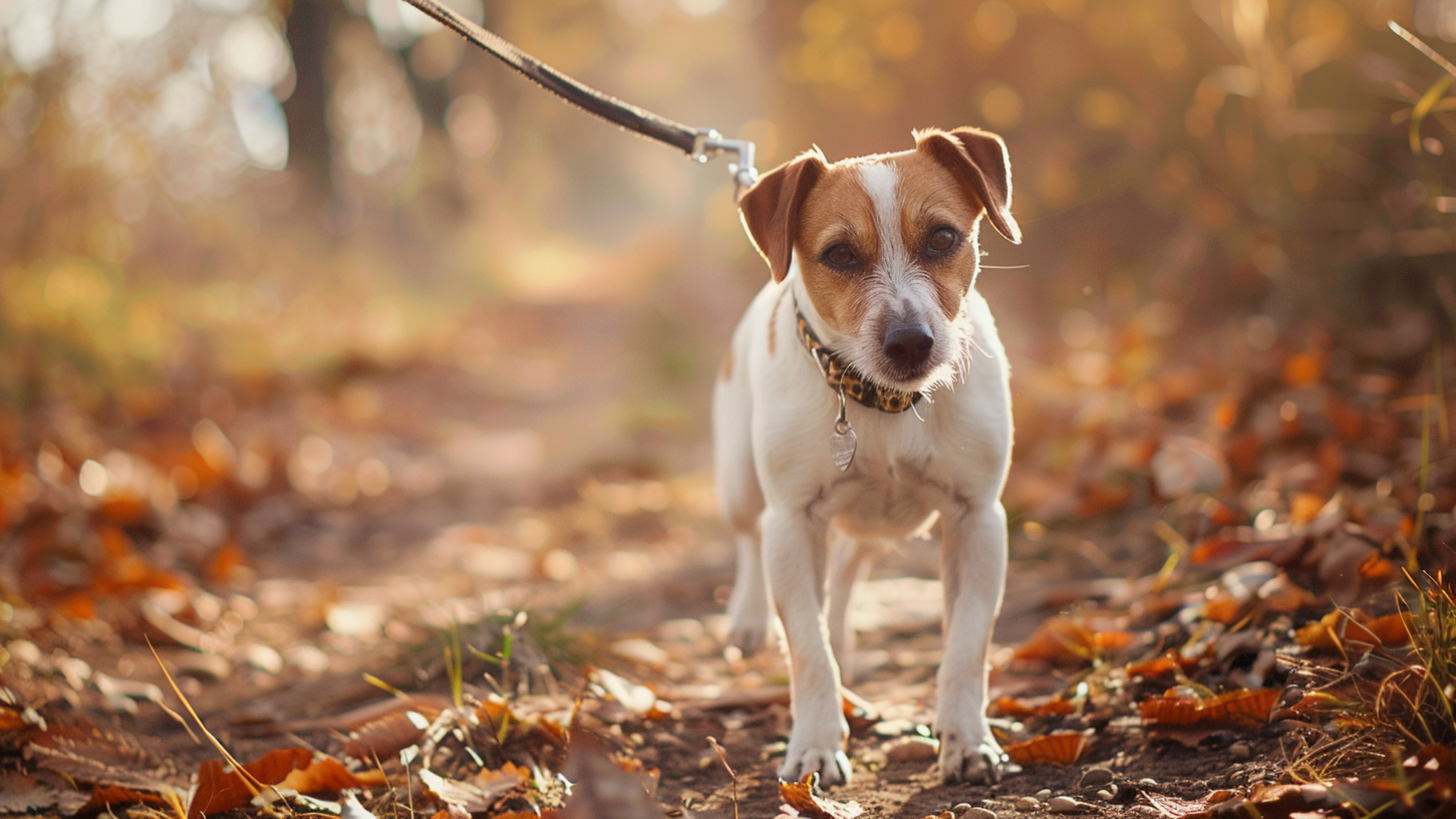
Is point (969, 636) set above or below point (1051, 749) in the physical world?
above

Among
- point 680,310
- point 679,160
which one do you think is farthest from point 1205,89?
point 679,160

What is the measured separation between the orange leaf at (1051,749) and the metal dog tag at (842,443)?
84 cm

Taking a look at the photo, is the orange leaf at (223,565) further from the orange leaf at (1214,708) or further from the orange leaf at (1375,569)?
the orange leaf at (1375,569)

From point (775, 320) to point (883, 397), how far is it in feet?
1.75

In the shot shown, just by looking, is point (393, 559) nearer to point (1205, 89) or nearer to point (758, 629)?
point (758, 629)

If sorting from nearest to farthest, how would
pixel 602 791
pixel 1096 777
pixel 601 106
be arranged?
1. pixel 602 791
2. pixel 1096 777
3. pixel 601 106

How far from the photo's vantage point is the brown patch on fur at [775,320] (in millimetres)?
3047

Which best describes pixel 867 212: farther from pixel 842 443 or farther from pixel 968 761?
pixel 968 761

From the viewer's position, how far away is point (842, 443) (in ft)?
8.97

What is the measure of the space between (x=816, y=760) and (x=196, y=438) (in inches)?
219

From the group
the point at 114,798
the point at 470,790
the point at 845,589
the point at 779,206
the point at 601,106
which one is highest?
the point at 601,106

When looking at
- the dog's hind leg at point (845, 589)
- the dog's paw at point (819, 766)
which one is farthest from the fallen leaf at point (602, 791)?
the dog's hind leg at point (845, 589)

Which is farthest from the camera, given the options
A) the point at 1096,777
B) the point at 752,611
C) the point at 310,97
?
the point at 310,97

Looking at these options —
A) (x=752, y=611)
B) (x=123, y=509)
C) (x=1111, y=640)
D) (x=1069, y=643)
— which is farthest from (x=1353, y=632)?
(x=123, y=509)
